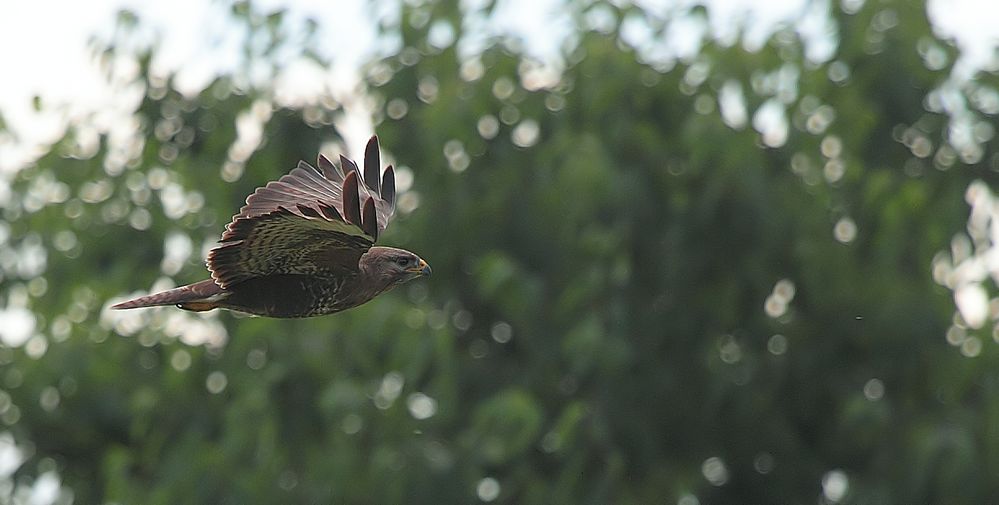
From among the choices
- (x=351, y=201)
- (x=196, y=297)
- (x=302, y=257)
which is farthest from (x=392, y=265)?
(x=351, y=201)

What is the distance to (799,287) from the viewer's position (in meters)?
15.1

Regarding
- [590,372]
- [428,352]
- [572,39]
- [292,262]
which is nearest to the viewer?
[292,262]

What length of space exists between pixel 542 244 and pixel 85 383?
3802 millimetres

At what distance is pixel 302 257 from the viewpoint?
7977 millimetres

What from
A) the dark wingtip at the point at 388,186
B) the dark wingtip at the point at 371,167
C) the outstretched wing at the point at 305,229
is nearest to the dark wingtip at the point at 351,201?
the outstretched wing at the point at 305,229

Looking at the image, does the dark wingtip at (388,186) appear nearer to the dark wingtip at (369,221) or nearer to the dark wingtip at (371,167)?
the dark wingtip at (371,167)

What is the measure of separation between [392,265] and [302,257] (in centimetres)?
70

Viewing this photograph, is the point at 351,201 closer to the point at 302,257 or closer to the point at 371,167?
the point at 302,257

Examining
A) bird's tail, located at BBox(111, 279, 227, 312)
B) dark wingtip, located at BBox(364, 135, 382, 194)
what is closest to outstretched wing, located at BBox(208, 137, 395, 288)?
dark wingtip, located at BBox(364, 135, 382, 194)

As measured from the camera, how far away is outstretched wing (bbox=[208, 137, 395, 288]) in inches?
286

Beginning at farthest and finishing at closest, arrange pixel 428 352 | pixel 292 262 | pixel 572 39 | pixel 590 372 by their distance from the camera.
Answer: pixel 572 39, pixel 590 372, pixel 428 352, pixel 292 262

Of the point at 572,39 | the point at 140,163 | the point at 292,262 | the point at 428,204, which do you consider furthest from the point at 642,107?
the point at 292,262

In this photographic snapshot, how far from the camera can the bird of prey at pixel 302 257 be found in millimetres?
7500

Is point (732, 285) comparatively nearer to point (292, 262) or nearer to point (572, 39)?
point (572, 39)
